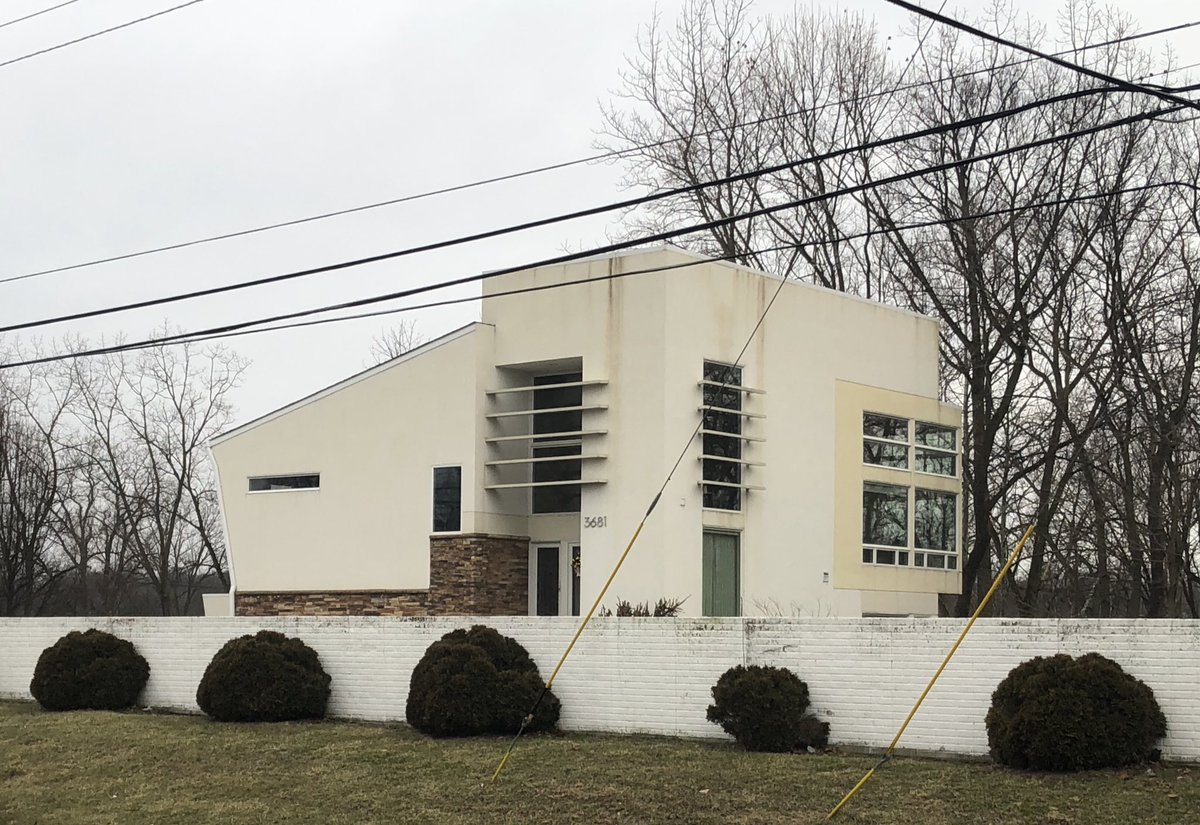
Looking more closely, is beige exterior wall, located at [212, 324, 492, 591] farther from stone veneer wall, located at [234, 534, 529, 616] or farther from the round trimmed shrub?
the round trimmed shrub

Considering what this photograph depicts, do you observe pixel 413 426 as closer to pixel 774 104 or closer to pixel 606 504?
pixel 606 504

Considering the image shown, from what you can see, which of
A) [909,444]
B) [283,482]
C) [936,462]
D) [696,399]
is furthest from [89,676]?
[936,462]

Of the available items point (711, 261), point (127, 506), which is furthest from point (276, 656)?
point (127, 506)

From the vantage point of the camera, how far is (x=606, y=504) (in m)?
28.4

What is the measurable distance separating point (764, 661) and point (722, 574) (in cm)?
930

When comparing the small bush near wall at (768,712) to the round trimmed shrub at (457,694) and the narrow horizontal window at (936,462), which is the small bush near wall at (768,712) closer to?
the round trimmed shrub at (457,694)

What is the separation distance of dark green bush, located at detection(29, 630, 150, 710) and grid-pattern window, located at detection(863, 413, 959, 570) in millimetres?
15149

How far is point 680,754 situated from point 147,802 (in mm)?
6530

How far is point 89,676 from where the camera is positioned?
25531mm

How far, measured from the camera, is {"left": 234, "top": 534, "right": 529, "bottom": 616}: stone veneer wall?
97.1 feet

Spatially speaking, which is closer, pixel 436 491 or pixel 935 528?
pixel 436 491

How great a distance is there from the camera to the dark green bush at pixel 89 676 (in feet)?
83.9

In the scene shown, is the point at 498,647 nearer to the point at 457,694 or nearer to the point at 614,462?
the point at 457,694

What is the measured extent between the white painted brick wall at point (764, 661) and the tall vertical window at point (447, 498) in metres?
6.09
